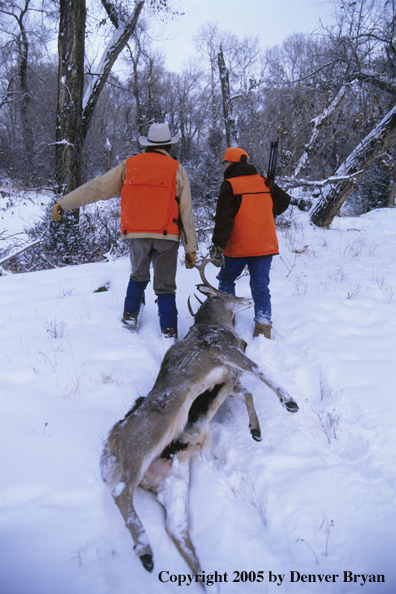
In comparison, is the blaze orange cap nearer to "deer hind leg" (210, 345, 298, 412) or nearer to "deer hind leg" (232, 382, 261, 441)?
"deer hind leg" (210, 345, 298, 412)

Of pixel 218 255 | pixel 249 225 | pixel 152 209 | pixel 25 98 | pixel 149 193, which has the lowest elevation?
pixel 218 255

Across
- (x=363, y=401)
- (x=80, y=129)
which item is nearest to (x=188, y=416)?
(x=363, y=401)

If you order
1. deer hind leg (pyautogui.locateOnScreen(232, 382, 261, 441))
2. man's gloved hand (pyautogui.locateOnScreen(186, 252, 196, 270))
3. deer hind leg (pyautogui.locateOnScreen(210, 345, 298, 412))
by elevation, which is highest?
man's gloved hand (pyautogui.locateOnScreen(186, 252, 196, 270))

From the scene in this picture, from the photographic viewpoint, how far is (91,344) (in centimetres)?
342

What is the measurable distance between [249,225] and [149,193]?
1.16 metres

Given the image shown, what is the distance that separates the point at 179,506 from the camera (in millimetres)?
1965

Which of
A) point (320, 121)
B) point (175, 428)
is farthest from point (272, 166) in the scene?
point (320, 121)

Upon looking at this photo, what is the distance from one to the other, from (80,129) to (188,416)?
792 cm

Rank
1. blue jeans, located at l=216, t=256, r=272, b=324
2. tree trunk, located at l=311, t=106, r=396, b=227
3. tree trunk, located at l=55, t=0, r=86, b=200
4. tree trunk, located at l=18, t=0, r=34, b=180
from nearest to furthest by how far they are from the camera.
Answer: blue jeans, located at l=216, t=256, r=272, b=324 → tree trunk, located at l=55, t=0, r=86, b=200 → tree trunk, located at l=311, t=106, r=396, b=227 → tree trunk, located at l=18, t=0, r=34, b=180

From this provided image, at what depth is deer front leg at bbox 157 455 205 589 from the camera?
1.78m

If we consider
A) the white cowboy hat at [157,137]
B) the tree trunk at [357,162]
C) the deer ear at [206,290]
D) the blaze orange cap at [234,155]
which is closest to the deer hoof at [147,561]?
the deer ear at [206,290]

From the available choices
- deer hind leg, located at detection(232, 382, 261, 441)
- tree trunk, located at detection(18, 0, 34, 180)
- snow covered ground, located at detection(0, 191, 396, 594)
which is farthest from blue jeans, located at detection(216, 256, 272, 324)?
tree trunk, located at detection(18, 0, 34, 180)

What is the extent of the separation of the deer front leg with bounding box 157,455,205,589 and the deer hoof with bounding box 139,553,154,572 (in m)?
0.22

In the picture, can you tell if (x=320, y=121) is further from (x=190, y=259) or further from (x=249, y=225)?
(x=190, y=259)
